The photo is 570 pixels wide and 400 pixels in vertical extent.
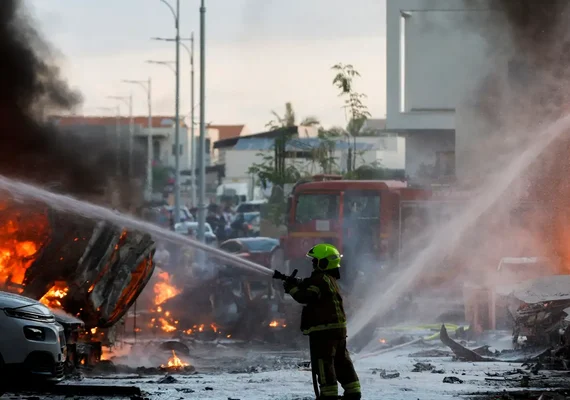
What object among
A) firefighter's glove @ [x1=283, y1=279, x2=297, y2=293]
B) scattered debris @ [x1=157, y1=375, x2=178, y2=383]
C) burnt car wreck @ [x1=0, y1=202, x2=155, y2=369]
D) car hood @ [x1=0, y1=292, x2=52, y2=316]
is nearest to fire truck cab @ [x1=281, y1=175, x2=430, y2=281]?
burnt car wreck @ [x1=0, y1=202, x2=155, y2=369]

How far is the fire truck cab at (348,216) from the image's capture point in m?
24.3

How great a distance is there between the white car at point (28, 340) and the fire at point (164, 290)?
875cm

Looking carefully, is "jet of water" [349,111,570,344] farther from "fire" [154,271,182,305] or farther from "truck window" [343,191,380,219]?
"fire" [154,271,182,305]

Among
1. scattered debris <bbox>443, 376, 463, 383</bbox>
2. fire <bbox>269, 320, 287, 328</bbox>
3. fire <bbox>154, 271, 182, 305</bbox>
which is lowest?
fire <bbox>269, 320, 287, 328</bbox>

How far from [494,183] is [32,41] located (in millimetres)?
10404

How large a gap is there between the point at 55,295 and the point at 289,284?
4541 mm

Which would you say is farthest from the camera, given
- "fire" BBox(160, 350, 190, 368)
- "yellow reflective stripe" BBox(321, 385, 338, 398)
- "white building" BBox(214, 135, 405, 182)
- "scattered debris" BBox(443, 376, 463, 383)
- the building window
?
"white building" BBox(214, 135, 405, 182)

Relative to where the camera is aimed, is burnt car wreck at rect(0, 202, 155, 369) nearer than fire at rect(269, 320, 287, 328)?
Yes

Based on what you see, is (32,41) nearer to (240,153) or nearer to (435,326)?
(435,326)

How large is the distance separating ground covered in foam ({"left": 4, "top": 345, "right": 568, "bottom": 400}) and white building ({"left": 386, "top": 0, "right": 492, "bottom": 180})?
21.5m

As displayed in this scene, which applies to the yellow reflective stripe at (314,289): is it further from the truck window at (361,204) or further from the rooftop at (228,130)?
the rooftop at (228,130)

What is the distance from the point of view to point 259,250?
28.2m

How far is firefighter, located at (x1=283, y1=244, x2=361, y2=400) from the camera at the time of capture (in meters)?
9.36

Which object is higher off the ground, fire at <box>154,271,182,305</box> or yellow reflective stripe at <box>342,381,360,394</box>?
yellow reflective stripe at <box>342,381,360,394</box>
